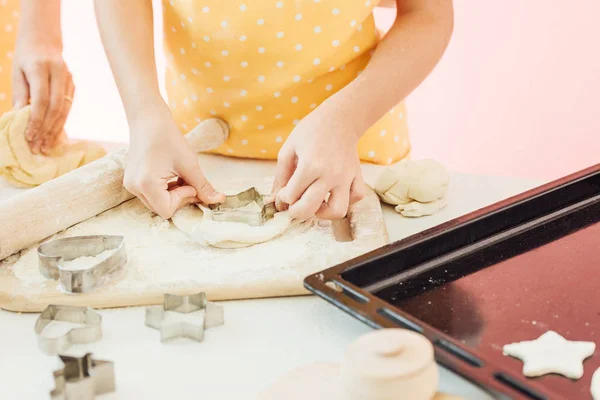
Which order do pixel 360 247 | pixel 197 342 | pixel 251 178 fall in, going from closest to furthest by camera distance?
pixel 197 342 < pixel 360 247 < pixel 251 178

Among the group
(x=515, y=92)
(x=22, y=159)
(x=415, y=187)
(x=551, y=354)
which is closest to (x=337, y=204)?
(x=415, y=187)

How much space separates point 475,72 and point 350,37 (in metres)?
1.44

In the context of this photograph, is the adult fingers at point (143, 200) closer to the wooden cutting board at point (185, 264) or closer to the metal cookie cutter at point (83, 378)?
the wooden cutting board at point (185, 264)

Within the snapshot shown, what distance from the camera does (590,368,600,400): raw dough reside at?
60 cm

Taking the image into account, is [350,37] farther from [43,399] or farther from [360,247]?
[43,399]

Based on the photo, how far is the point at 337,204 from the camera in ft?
3.03

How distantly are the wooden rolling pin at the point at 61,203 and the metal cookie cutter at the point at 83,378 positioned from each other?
30cm

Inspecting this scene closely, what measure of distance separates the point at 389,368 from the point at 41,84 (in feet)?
2.93

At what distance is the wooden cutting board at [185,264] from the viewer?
2.63 feet

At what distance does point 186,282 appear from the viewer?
815 mm

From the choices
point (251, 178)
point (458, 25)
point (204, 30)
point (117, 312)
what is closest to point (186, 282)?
point (117, 312)

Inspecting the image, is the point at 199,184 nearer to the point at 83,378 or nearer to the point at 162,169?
the point at 162,169

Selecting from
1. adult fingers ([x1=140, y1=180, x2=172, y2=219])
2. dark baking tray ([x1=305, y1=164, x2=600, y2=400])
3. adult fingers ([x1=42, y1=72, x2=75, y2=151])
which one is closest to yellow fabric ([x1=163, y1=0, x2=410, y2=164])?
adult fingers ([x1=42, y1=72, x2=75, y2=151])

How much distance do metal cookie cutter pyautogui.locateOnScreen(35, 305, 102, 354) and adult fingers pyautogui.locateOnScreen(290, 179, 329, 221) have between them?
0.28 meters
